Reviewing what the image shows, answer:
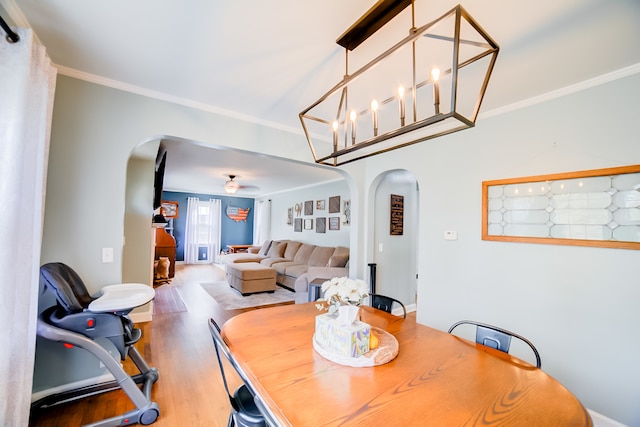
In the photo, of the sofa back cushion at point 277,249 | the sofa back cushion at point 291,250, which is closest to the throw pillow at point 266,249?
the sofa back cushion at point 277,249

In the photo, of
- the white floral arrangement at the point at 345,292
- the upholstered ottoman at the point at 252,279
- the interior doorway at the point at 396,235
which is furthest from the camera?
the upholstered ottoman at the point at 252,279

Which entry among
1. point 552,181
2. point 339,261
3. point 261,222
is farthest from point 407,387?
point 261,222

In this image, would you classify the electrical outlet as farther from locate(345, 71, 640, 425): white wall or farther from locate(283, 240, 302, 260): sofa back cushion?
locate(283, 240, 302, 260): sofa back cushion

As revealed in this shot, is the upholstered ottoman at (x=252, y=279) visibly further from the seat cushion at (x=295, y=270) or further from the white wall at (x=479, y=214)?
the white wall at (x=479, y=214)

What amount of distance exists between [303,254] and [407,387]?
211 inches

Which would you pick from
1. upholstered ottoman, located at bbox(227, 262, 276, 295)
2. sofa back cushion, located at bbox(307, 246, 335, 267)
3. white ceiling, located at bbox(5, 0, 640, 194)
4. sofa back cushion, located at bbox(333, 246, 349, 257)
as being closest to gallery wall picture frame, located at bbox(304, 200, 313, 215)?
sofa back cushion, located at bbox(307, 246, 335, 267)

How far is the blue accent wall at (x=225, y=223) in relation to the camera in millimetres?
8855

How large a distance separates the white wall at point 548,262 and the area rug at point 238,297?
2.85m

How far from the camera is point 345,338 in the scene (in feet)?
4.23

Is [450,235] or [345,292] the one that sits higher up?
[450,235]

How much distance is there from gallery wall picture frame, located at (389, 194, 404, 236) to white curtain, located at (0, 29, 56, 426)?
3.73 metres

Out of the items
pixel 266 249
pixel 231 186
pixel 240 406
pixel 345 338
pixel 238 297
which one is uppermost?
pixel 231 186

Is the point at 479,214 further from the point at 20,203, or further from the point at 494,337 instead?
the point at 20,203

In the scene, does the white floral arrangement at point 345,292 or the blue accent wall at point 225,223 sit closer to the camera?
the white floral arrangement at point 345,292
